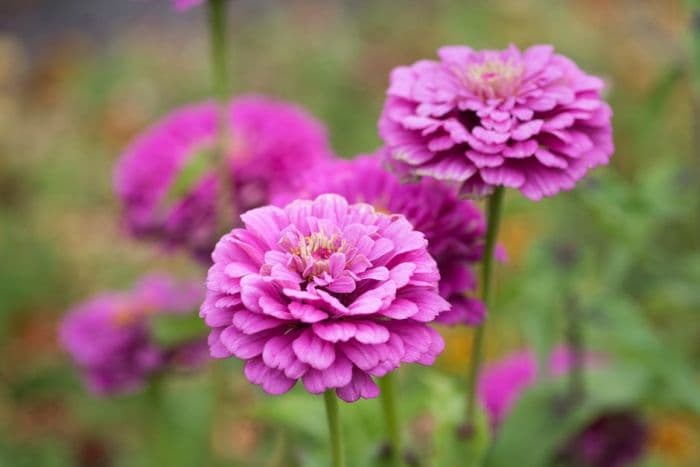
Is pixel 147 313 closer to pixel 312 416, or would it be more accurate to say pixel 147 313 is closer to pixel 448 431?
pixel 312 416

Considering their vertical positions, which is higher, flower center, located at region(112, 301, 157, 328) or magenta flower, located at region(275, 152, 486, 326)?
magenta flower, located at region(275, 152, 486, 326)

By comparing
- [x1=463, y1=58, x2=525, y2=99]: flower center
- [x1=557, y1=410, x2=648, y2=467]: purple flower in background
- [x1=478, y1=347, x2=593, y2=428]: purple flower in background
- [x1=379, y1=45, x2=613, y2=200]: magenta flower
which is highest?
[x1=463, y1=58, x2=525, y2=99]: flower center

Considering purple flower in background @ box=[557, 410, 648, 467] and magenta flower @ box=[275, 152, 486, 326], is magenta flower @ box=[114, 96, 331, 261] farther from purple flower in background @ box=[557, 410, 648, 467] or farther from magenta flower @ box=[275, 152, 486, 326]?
purple flower in background @ box=[557, 410, 648, 467]

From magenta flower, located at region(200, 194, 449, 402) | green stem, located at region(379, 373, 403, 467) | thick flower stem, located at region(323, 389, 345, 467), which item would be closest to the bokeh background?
green stem, located at region(379, 373, 403, 467)

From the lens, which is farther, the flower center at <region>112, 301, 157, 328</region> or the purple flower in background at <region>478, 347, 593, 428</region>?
the flower center at <region>112, 301, 157, 328</region>

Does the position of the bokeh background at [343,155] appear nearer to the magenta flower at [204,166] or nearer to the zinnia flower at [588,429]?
the zinnia flower at [588,429]

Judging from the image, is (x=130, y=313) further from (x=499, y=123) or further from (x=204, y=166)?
(x=499, y=123)

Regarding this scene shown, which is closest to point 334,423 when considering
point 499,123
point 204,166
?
point 499,123
